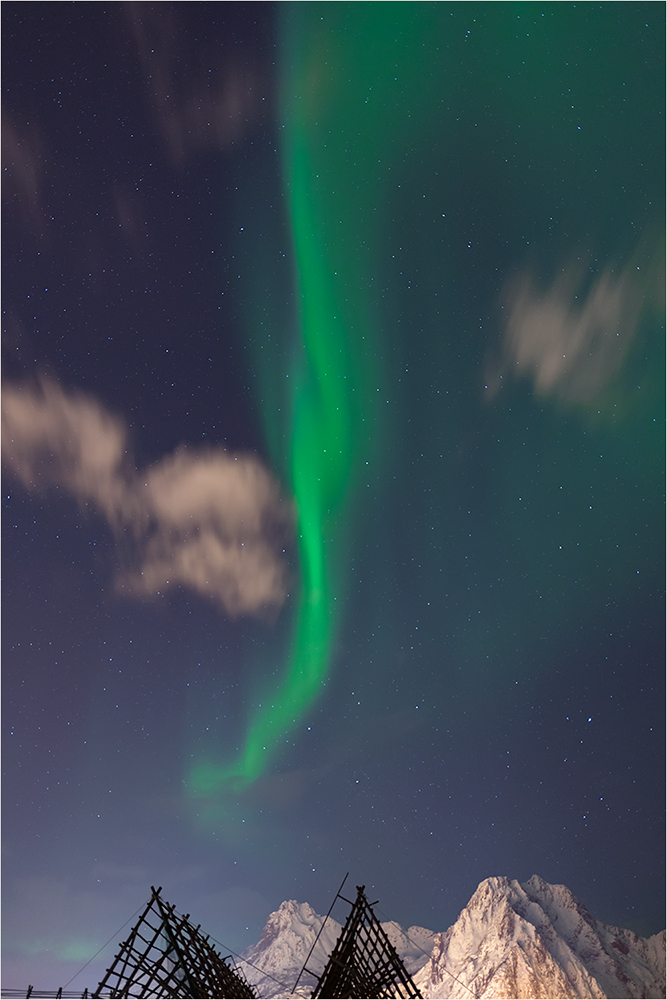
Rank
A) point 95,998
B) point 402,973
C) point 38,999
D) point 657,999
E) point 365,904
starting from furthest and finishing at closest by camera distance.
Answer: point 657,999
point 38,999
point 365,904
point 402,973
point 95,998

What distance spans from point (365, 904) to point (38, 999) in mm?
15539

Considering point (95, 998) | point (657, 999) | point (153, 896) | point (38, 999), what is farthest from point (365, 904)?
point (657, 999)

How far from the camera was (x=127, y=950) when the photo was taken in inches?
701

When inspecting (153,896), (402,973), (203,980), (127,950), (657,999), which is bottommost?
(657,999)

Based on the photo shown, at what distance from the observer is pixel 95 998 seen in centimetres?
1630

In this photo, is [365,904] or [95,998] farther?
[365,904]

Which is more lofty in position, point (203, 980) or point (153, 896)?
point (153, 896)

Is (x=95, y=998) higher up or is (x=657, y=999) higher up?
(x=95, y=998)

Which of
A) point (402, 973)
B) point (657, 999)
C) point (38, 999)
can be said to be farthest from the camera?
point (657, 999)

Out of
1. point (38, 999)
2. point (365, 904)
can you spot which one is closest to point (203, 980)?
point (365, 904)

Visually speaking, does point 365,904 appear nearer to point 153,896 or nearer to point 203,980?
point 203,980

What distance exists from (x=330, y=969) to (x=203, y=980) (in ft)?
12.6

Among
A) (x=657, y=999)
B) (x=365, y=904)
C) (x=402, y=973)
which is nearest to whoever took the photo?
(x=402, y=973)

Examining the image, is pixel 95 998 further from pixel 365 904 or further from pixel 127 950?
pixel 365 904
